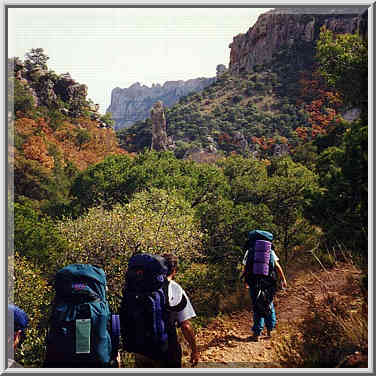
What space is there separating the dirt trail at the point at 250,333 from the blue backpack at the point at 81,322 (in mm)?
1135

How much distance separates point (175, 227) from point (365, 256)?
229 centimetres

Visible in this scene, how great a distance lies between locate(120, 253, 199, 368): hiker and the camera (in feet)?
7.55

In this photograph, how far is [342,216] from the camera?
358 cm

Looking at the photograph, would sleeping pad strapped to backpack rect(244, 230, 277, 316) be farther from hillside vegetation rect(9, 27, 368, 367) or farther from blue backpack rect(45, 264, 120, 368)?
blue backpack rect(45, 264, 120, 368)

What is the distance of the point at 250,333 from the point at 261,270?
3.19ft

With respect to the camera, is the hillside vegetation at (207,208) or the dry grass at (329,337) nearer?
the dry grass at (329,337)

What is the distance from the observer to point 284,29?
9.43m

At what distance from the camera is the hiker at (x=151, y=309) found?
2.30 m

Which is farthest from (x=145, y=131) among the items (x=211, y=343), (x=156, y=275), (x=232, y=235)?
(x=156, y=275)

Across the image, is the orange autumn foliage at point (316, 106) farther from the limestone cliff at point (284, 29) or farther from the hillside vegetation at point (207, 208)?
the limestone cliff at point (284, 29)

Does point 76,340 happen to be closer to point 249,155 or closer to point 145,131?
point 249,155

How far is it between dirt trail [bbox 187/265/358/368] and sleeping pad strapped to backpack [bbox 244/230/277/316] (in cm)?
28

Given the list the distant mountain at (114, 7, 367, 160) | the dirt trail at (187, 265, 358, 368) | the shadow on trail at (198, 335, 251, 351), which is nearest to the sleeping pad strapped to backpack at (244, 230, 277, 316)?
the dirt trail at (187, 265, 358, 368)

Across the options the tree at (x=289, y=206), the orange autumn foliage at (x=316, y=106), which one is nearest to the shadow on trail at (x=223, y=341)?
the tree at (x=289, y=206)
